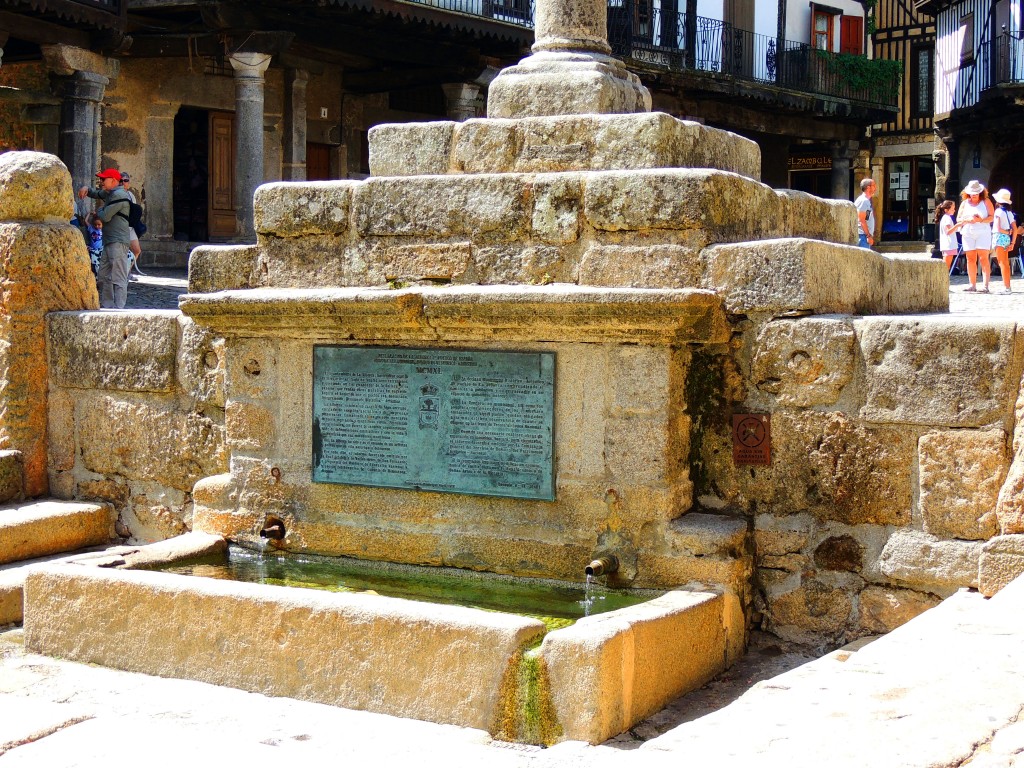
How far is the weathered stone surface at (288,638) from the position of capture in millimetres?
3370

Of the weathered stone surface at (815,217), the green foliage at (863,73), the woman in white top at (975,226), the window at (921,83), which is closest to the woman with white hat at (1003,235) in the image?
the woman in white top at (975,226)

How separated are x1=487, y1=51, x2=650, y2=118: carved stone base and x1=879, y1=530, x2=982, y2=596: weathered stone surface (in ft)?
6.05

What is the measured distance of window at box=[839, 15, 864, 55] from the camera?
26.4 m

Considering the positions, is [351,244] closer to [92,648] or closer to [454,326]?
[454,326]

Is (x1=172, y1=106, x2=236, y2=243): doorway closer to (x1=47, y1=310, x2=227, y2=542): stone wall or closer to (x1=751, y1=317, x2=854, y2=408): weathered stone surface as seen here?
(x1=47, y1=310, x2=227, y2=542): stone wall

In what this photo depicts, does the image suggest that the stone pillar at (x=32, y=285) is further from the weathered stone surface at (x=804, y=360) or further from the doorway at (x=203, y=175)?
the doorway at (x=203, y=175)

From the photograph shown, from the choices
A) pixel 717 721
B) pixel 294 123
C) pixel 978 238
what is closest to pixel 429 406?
pixel 717 721

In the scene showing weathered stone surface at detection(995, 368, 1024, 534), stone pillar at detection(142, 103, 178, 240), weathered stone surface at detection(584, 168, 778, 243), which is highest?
stone pillar at detection(142, 103, 178, 240)

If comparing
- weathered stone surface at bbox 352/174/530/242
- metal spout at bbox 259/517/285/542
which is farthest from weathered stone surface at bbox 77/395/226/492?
weathered stone surface at bbox 352/174/530/242

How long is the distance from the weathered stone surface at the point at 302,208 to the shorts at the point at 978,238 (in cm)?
A: 892

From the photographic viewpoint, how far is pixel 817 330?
13.0 ft

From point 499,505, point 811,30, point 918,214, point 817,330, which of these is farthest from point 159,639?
point 918,214

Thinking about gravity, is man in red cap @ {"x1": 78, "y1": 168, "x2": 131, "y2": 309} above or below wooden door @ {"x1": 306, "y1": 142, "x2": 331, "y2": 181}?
below

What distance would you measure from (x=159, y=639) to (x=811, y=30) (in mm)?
24407
